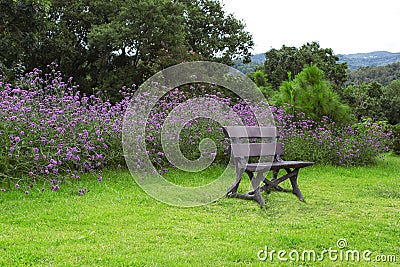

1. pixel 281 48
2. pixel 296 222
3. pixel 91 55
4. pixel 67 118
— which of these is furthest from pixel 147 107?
pixel 281 48

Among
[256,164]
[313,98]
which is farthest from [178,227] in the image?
[313,98]

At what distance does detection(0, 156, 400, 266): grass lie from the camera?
3471mm

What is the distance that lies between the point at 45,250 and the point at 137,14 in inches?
501

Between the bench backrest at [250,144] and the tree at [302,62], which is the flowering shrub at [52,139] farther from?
the tree at [302,62]

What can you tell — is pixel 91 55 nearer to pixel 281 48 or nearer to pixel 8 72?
pixel 8 72

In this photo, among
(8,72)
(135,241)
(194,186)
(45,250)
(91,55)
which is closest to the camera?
(45,250)

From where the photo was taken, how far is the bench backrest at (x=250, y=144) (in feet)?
18.4

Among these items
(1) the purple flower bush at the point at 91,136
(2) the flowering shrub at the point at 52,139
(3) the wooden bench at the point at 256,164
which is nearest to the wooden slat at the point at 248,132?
(3) the wooden bench at the point at 256,164

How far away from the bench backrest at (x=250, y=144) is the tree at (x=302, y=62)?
558 inches

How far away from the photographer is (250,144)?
228 inches

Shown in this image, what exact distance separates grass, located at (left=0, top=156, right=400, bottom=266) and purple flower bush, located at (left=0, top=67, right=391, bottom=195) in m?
0.44

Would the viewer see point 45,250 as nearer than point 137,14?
Yes

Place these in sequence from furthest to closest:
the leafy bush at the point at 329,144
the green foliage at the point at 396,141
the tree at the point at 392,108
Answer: the tree at the point at 392,108 < the green foliage at the point at 396,141 < the leafy bush at the point at 329,144

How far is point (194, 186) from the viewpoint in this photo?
6.62 m
